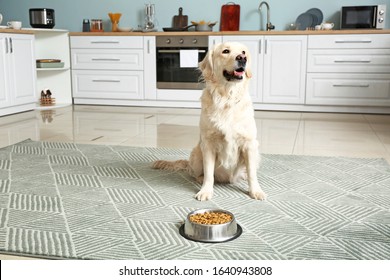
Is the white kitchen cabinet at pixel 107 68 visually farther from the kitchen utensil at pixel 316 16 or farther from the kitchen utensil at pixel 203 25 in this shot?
the kitchen utensil at pixel 316 16

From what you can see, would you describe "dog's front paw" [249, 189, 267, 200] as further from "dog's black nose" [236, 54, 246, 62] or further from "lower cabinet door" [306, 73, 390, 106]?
"lower cabinet door" [306, 73, 390, 106]

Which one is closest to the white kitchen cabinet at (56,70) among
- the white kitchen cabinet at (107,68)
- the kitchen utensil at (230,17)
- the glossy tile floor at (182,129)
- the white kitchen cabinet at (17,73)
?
the white kitchen cabinet at (107,68)

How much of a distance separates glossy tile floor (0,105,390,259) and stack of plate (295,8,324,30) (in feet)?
3.98

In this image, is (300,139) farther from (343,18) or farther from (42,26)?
(42,26)

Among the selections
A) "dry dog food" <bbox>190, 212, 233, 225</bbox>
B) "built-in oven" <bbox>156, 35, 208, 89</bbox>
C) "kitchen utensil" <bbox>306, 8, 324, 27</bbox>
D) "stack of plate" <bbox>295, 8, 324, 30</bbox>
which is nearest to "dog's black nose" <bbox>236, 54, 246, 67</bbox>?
"dry dog food" <bbox>190, 212, 233, 225</bbox>

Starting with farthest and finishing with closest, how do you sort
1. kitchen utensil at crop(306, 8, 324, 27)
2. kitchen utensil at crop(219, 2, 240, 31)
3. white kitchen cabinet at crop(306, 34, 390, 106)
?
kitchen utensil at crop(219, 2, 240, 31)
kitchen utensil at crop(306, 8, 324, 27)
white kitchen cabinet at crop(306, 34, 390, 106)

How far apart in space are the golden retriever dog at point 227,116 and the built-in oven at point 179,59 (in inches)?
128

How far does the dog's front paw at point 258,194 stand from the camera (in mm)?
2188

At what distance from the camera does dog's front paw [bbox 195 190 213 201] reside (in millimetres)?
2179

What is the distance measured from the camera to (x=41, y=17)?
5.73m

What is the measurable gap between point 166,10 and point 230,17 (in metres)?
0.99

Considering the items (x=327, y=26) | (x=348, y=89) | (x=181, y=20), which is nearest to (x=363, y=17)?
(x=327, y=26)

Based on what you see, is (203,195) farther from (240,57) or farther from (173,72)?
(173,72)

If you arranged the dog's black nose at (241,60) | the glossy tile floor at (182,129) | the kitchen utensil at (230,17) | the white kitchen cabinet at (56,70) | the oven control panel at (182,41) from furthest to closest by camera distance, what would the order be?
1. the white kitchen cabinet at (56,70)
2. the kitchen utensil at (230,17)
3. the oven control panel at (182,41)
4. the glossy tile floor at (182,129)
5. the dog's black nose at (241,60)
